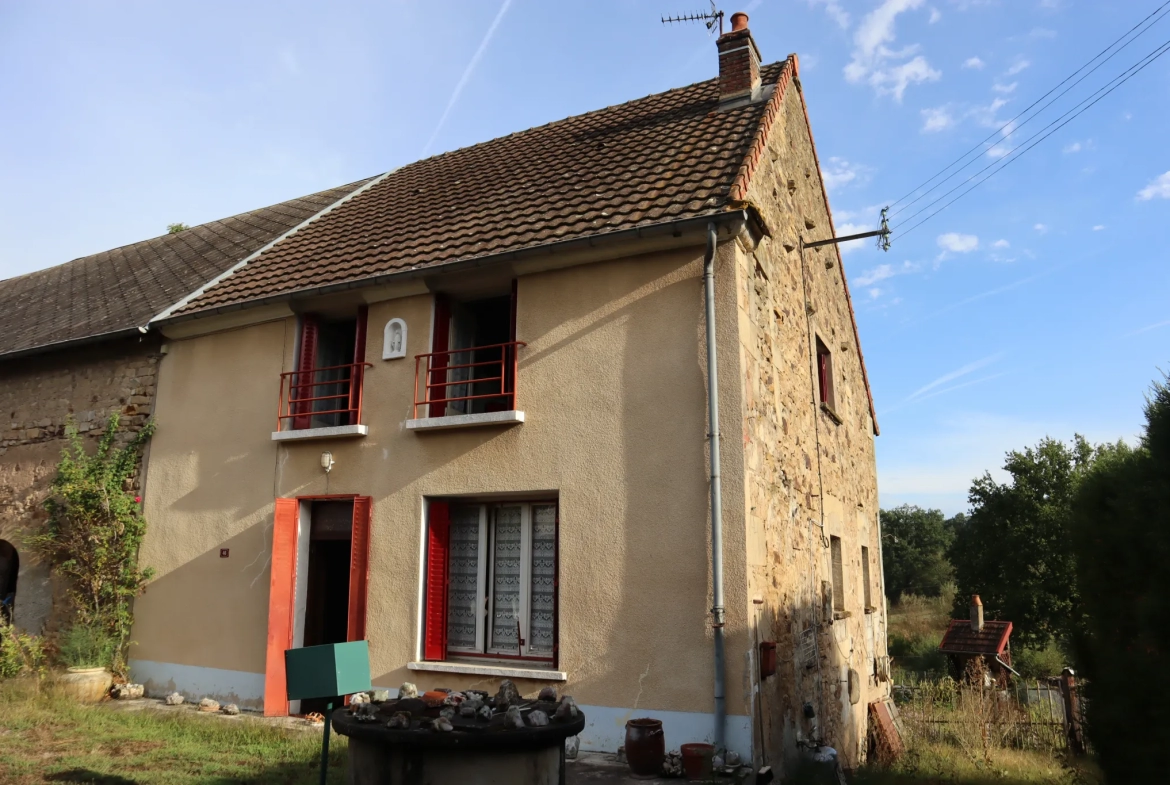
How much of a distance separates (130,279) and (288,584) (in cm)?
803

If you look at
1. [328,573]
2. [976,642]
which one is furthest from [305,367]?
[976,642]

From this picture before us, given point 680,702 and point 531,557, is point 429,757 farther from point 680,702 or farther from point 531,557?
point 531,557

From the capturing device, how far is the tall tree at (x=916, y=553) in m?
52.0

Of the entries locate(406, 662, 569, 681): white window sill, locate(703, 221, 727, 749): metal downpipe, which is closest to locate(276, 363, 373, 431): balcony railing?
locate(406, 662, 569, 681): white window sill

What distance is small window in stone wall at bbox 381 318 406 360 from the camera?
951 centimetres

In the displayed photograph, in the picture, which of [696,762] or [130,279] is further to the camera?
[130,279]

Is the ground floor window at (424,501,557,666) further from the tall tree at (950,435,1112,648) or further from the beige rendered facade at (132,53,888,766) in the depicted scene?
the tall tree at (950,435,1112,648)

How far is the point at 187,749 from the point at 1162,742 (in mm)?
7529

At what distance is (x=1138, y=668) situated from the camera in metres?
4.08

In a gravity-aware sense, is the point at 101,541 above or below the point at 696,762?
above

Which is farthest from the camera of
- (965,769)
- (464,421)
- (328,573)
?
(328,573)

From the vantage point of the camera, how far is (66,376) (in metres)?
12.2

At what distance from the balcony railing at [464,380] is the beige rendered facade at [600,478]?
6.9 inches

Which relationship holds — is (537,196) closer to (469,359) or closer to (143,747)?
(469,359)
